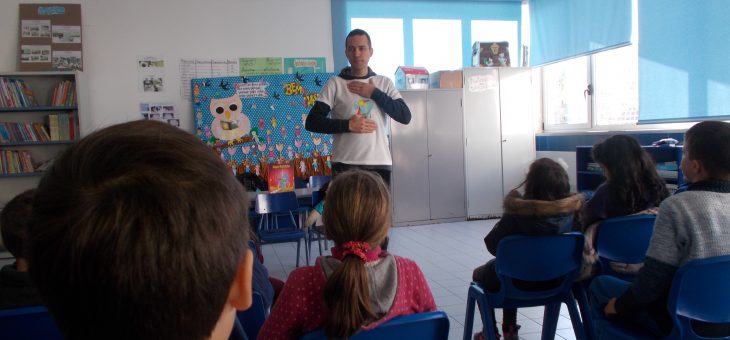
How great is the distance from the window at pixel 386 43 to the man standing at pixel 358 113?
4281 millimetres

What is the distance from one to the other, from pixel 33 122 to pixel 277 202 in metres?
3.00

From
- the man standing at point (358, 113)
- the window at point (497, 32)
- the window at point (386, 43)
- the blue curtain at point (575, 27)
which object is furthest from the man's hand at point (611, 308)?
the window at point (497, 32)

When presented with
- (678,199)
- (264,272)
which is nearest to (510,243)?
(678,199)

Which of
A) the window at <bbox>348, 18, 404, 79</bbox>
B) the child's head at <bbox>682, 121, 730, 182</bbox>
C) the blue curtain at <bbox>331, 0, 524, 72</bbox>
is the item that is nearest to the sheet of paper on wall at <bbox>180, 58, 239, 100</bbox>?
the blue curtain at <bbox>331, 0, 524, 72</bbox>

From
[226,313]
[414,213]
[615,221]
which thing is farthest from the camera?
[414,213]

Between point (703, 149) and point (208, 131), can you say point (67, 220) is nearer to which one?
point (703, 149)

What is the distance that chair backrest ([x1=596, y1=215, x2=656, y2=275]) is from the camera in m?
2.11

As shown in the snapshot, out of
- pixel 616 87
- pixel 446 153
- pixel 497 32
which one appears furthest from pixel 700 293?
Answer: pixel 497 32

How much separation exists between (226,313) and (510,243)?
1599 mm

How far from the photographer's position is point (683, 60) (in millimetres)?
4555

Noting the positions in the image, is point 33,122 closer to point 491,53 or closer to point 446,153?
point 446,153

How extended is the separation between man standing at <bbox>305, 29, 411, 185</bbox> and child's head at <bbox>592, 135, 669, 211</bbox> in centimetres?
95

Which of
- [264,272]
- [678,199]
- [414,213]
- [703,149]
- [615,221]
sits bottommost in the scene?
[414,213]

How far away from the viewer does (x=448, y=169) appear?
6.61 meters
